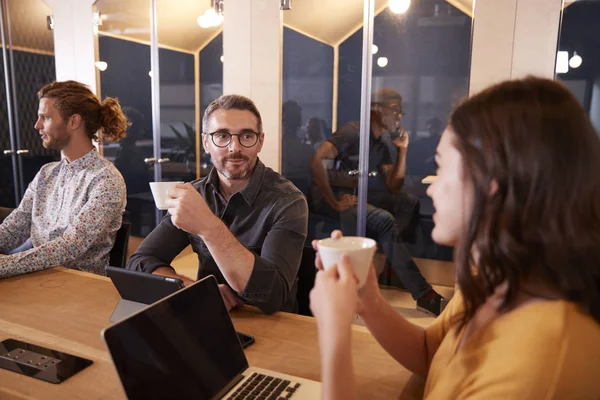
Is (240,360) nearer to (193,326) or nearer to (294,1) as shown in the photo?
(193,326)

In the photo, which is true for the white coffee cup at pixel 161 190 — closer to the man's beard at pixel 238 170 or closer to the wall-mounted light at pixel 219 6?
the man's beard at pixel 238 170

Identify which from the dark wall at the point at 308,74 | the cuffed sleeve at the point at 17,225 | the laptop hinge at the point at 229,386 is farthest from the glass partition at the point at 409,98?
the laptop hinge at the point at 229,386

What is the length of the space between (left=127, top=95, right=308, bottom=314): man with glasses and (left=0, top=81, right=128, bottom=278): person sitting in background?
39cm

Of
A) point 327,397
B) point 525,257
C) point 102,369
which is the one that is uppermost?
point 525,257

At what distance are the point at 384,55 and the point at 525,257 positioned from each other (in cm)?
308

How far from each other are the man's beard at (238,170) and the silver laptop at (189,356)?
77cm

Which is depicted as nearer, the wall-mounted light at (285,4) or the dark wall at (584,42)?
the dark wall at (584,42)

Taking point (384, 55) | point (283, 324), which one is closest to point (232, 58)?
point (384, 55)

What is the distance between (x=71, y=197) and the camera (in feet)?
7.38

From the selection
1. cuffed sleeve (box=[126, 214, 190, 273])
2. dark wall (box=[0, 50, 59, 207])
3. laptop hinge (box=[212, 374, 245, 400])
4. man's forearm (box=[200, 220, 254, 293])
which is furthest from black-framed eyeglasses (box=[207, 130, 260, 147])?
dark wall (box=[0, 50, 59, 207])

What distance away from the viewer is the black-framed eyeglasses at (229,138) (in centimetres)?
183

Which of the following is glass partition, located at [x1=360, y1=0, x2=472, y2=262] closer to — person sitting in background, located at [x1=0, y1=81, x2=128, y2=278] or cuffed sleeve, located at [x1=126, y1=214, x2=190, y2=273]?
person sitting in background, located at [x1=0, y1=81, x2=128, y2=278]

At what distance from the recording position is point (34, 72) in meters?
4.84

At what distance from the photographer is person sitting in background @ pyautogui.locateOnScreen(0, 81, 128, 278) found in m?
1.98
